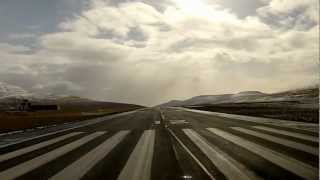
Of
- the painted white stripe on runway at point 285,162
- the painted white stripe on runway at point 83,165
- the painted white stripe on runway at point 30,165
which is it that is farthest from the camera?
the painted white stripe on runway at point 30,165

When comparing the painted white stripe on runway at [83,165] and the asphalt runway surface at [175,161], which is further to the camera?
the painted white stripe on runway at [83,165]

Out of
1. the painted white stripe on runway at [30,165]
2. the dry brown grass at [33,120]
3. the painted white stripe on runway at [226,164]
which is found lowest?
the painted white stripe on runway at [30,165]

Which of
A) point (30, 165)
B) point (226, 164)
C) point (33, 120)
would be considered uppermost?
point (33, 120)

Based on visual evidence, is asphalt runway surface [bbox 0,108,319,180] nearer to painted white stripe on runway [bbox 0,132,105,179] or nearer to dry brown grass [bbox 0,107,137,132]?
painted white stripe on runway [bbox 0,132,105,179]

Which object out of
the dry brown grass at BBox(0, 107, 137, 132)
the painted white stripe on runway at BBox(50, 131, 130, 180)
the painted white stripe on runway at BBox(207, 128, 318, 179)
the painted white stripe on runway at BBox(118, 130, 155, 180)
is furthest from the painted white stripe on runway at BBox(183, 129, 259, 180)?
the dry brown grass at BBox(0, 107, 137, 132)

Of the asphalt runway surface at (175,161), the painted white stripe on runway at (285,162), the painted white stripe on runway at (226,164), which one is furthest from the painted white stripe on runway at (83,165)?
the painted white stripe on runway at (285,162)

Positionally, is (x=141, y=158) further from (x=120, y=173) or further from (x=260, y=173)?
(x=260, y=173)

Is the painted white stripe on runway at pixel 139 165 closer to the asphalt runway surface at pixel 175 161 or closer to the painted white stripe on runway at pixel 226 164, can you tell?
the asphalt runway surface at pixel 175 161

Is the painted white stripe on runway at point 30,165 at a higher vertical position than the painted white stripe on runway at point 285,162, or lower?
lower

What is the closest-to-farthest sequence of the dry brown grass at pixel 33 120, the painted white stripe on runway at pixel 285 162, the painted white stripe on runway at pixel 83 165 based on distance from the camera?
1. the painted white stripe on runway at pixel 285 162
2. the painted white stripe on runway at pixel 83 165
3. the dry brown grass at pixel 33 120

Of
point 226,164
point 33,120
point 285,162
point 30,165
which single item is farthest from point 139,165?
point 33,120

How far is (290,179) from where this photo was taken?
25.2ft

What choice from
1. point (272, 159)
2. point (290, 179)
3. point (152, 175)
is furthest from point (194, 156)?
point (290, 179)

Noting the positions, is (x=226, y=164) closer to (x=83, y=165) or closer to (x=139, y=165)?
(x=139, y=165)
